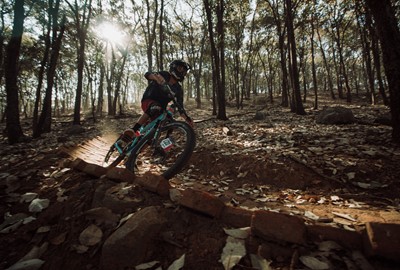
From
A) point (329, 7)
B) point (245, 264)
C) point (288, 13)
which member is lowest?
point (245, 264)

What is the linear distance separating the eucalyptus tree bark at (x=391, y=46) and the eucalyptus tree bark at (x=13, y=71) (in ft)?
41.2

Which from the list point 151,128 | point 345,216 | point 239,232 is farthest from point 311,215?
point 151,128

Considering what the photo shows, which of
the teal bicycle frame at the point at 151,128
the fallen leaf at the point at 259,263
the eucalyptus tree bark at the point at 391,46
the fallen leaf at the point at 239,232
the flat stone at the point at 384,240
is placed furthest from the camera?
the eucalyptus tree bark at the point at 391,46

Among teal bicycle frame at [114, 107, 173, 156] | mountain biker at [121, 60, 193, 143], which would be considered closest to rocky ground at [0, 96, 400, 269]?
teal bicycle frame at [114, 107, 173, 156]

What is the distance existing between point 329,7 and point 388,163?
78.9 ft

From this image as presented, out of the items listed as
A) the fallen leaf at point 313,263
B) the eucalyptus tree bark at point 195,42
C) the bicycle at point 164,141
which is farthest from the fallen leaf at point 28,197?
the eucalyptus tree bark at point 195,42

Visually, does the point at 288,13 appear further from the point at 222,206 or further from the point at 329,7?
the point at 222,206

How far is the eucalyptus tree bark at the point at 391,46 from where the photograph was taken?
16.8 feet

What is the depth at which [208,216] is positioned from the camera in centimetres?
223

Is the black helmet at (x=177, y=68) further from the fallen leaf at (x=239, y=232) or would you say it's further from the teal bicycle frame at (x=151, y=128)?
the fallen leaf at (x=239, y=232)

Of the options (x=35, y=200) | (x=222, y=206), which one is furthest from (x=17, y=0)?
(x=222, y=206)

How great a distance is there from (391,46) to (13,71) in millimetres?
13112

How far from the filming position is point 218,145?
7145mm

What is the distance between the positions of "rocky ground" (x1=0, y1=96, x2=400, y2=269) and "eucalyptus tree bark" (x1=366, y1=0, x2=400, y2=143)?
0.87m
